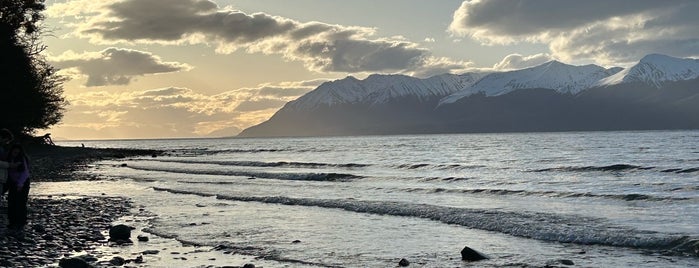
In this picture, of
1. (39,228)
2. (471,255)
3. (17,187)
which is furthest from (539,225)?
(17,187)

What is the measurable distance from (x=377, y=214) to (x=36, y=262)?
1326 centimetres

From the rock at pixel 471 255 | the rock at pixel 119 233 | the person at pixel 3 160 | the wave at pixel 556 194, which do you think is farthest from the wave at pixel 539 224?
the person at pixel 3 160

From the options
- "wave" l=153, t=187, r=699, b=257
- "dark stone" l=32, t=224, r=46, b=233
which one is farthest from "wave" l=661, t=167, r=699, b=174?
"dark stone" l=32, t=224, r=46, b=233

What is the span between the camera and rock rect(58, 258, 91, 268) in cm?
1225

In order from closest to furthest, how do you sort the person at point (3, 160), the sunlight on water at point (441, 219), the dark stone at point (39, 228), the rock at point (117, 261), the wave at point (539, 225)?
the rock at point (117, 261) → the sunlight on water at point (441, 219) → the wave at point (539, 225) → the person at point (3, 160) → the dark stone at point (39, 228)

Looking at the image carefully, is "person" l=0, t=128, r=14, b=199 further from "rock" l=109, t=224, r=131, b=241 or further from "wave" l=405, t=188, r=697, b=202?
"wave" l=405, t=188, r=697, b=202

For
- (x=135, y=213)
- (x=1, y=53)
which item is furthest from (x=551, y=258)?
(x=1, y=53)

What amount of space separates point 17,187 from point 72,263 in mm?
5976

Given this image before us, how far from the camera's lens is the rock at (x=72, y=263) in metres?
12.3

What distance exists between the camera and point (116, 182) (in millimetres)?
41812

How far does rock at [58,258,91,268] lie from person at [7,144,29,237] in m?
5.07

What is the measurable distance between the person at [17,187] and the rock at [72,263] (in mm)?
5070

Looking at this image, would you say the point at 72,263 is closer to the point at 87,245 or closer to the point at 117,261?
the point at 117,261

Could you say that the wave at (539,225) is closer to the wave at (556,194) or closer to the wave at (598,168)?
the wave at (556,194)
